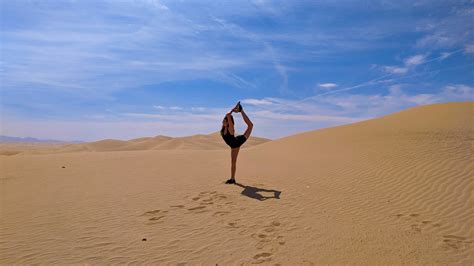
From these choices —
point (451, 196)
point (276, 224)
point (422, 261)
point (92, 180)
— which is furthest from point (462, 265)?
point (92, 180)

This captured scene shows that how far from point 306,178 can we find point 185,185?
3.67 m

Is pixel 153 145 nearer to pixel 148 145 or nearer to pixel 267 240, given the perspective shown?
pixel 148 145

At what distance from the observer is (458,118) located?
50.5 feet

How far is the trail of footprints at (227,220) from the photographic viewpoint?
A: 16.6 feet

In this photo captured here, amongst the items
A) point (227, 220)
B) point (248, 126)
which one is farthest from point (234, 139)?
point (227, 220)

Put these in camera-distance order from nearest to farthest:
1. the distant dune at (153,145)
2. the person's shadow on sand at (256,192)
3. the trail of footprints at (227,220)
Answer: the trail of footprints at (227,220)
the person's shadow on sand at (256,192)
the distant dune at (153,145)

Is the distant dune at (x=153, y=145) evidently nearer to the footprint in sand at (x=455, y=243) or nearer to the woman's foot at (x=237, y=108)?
the woman's foot at (x=237, y=108)

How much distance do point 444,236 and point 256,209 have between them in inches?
136

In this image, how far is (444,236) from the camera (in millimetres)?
5668

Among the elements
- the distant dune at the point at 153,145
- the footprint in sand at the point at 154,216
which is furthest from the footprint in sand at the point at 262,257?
the distant dune at the point at 153,145

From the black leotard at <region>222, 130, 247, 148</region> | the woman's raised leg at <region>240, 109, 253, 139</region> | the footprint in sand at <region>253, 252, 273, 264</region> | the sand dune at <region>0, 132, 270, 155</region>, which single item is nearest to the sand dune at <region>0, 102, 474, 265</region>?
the footprint in sand at <region>253, 252, 273, 264</region>

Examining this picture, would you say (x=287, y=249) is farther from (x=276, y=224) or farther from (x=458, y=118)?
(x=458, y=118)

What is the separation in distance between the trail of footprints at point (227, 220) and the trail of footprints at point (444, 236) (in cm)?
263

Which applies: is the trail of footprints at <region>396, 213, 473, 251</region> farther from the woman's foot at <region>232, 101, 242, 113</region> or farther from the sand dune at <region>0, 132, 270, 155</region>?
the sand dune at <region>0, 132, 270, 155</region>
